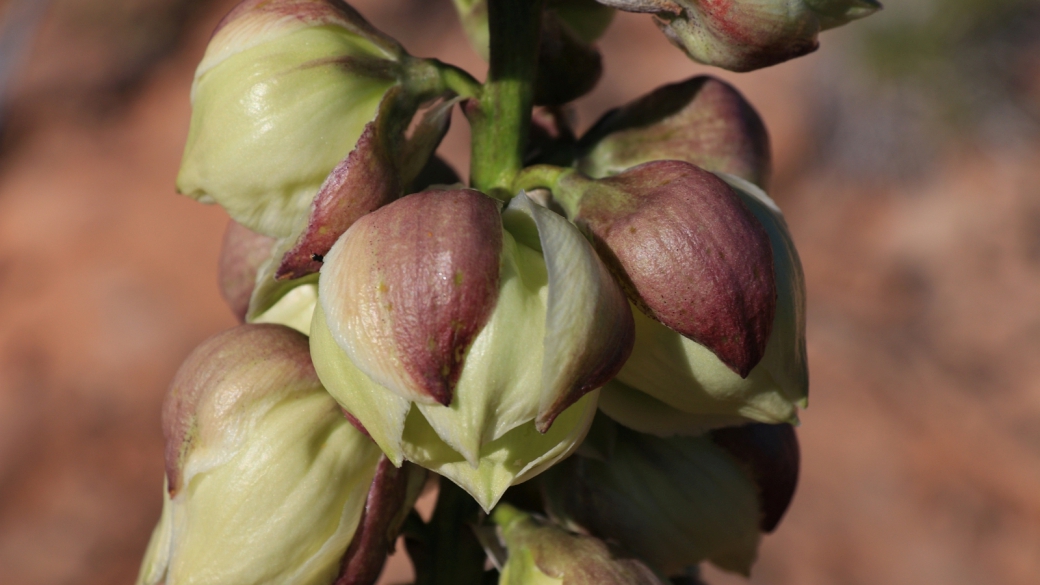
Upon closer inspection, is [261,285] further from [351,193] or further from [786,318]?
[786,318]

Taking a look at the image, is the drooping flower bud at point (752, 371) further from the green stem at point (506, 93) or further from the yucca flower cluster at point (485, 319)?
the green stem at point (506, 93)

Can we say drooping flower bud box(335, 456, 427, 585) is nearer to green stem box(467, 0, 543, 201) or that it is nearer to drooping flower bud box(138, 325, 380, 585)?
drooping flower bud box(138, 325, 380, 585)

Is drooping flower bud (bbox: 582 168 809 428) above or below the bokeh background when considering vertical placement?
above

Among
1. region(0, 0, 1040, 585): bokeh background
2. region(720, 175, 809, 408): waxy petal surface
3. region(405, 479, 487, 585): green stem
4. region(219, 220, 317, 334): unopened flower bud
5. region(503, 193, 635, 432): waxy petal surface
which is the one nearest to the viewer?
region(503, 193, 635, 432): waxy petal surface

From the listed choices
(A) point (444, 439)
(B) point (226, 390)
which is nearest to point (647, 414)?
(A) point (444, 439)

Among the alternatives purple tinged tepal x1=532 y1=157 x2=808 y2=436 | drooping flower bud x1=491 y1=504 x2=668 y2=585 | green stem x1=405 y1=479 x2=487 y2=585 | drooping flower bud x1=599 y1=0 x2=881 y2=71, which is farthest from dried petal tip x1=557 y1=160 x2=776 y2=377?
green stem x1=405 y1=479 x2=487 y2=585

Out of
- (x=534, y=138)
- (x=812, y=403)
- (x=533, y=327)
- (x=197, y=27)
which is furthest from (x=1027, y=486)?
(x=197, y=27)

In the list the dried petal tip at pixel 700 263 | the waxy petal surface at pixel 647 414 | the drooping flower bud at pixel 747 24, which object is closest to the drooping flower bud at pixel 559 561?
the waxy petal surface at pixel 647 414

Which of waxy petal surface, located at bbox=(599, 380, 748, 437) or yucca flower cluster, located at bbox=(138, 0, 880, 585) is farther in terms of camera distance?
waxy petal surface, located at bbox=(599, 380, 748, 437)
